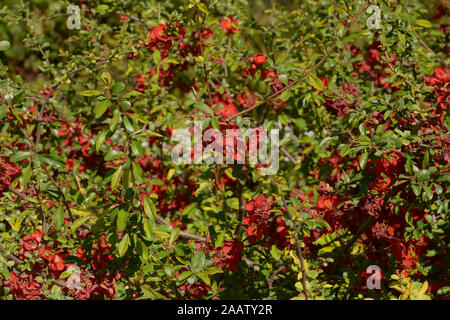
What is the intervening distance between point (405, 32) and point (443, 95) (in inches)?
12.2

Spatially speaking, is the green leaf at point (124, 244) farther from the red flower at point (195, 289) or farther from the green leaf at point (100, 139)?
the red flower at point (195, 289)

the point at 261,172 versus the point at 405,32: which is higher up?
the point at 405,32

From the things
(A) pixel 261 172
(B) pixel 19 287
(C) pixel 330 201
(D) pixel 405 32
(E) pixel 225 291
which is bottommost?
(E) pixel 225 291

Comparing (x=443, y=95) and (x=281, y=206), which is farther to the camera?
(x=443, y=95)

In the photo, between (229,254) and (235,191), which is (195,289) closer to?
(229,254)

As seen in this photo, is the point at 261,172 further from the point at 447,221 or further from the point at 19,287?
the point at 19,287

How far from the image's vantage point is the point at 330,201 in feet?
5.49

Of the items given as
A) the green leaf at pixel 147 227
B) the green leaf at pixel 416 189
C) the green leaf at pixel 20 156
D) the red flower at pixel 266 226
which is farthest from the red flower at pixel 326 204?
the green leaf at pixel 20 156

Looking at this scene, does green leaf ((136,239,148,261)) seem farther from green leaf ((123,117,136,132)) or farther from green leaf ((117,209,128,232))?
green leaf ((123,117,136,132))

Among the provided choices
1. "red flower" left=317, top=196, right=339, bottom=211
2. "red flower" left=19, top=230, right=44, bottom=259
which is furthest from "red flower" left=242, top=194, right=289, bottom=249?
"red flower" left=19, top=230, right=44, bottom=259
